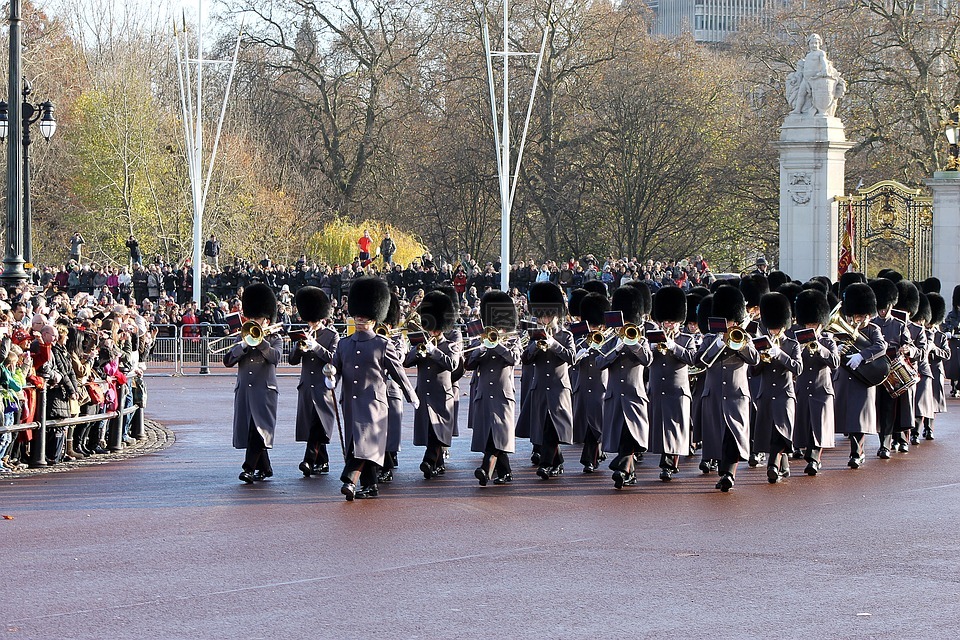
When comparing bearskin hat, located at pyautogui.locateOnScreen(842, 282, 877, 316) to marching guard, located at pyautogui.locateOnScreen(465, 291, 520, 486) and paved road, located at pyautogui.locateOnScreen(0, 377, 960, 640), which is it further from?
marching guard, located at pyautogui.locateOnScreen(465, 291, 520, 486)

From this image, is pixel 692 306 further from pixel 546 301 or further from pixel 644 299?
pixel 546 301

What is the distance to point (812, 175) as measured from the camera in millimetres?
26703

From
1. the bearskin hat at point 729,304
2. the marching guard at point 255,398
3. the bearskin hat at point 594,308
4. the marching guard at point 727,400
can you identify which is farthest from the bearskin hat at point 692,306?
the marching guard at point 255,398

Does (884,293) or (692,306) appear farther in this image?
(692,306)

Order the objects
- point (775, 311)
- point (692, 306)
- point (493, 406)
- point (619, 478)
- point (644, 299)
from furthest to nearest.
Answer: point (692, 306) < point (644, 299) < point (775, 311) < point (493, 406) < point (619, 478)

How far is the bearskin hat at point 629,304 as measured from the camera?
12.5 meters

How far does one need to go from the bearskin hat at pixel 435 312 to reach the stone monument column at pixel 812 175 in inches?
598

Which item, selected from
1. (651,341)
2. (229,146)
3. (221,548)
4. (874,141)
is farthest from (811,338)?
(229,146)

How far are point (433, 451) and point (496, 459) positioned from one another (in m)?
0.62

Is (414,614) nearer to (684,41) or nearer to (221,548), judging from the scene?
(221,548)

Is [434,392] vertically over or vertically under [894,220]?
under

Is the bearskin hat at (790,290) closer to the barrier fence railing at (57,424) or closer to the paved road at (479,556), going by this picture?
the paved road at (479,556)

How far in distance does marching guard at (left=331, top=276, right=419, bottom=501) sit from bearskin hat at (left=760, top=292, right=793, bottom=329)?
2.94 m

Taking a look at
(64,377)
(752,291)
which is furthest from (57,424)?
(752,291)
